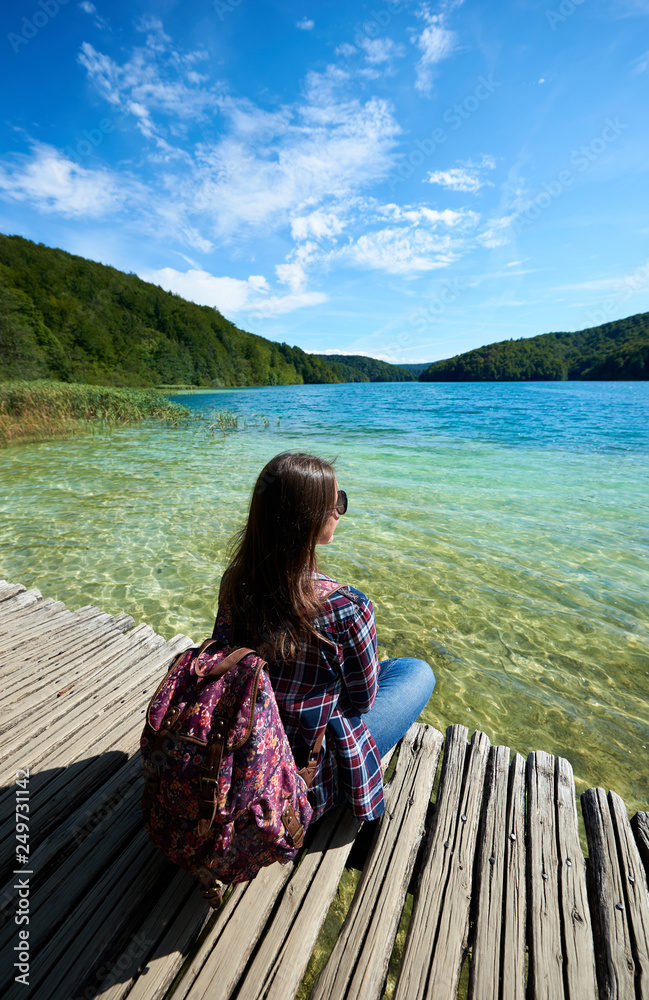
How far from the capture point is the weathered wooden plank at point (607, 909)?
5.35 feet

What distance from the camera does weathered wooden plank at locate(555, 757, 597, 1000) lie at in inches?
64.0

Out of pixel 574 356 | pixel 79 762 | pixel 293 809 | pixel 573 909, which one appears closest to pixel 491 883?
pixel 573 909

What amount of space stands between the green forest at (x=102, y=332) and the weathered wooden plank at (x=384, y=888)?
150 feet

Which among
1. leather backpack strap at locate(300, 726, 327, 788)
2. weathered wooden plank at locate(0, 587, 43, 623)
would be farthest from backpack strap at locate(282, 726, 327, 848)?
weathered wooden plank at locate(0, 587, 43, 623)

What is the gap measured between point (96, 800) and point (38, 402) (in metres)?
20.4

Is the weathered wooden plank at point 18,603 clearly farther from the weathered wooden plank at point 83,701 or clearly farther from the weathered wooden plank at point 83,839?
the weathered wooden plank at point 83,839

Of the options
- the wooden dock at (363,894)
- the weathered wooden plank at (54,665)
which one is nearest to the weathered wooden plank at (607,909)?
the wooden dock at (363,894)

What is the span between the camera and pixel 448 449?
19906mm

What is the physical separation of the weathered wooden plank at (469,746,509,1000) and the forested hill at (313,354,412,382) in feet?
594

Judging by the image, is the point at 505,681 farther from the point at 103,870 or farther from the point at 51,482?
the point at 51,482

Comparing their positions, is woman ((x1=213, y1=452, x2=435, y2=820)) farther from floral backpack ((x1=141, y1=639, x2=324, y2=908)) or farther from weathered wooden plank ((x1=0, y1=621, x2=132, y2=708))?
weathered wooden plank ((x1=0, y1=621, x2=132, y2=708))

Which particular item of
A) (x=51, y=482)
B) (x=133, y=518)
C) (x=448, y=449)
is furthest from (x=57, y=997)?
(x=448, y=449)

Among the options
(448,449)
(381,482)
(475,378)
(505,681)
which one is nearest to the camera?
(505,681)

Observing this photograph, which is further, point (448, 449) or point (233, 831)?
point (448, 449)
